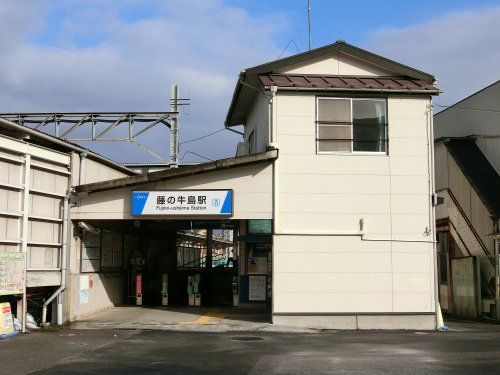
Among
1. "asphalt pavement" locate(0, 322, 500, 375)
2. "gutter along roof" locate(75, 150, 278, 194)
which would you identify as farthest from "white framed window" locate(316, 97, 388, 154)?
"asphalt pavement" locate(0, 322, 500, 375)

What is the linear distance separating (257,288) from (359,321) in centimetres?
549

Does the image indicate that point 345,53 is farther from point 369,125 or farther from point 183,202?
point 183,202

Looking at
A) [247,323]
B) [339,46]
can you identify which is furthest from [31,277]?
[339,46]

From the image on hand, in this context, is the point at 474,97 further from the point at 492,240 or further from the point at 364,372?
the point at 364,372

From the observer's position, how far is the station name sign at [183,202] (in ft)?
51.5

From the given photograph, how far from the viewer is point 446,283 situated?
815 inches

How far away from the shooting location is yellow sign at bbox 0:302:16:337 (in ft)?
42.1

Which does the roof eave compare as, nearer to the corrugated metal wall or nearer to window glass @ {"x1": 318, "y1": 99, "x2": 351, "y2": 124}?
window glass @ {"x1": 318, "y1": 99, "x2": 351, "y2": 124}

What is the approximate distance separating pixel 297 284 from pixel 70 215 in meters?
6.36

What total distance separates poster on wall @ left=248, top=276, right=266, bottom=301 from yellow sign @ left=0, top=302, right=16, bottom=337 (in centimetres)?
887

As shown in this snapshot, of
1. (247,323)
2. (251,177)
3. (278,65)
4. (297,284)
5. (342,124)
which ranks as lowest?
(247,323)

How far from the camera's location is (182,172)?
51.7 ft

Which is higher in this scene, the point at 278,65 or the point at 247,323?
the point at 278,65

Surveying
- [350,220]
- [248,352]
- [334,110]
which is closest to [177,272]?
[350,220]
